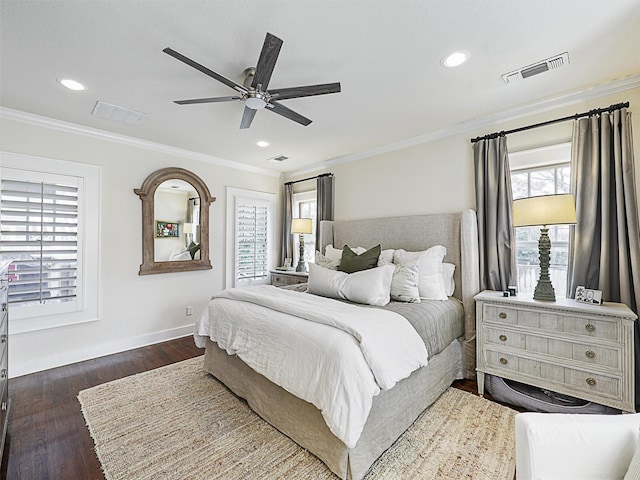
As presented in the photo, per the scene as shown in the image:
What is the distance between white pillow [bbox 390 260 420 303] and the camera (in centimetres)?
257

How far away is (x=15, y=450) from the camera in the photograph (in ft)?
5.95

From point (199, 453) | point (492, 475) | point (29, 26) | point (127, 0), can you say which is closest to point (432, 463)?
point (492, 475)

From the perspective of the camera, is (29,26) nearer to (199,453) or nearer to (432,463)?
(199,453)

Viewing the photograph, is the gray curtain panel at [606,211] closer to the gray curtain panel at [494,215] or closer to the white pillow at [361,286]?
the gray curtain panel at [494,215]

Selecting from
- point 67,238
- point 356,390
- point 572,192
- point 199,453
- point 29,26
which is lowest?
point 199,453

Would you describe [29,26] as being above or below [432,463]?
above

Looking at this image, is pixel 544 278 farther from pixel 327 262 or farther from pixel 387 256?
pixel 327 262

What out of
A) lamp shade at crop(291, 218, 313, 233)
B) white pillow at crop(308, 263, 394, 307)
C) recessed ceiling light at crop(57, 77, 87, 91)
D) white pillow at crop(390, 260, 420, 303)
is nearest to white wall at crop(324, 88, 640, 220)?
lamp shade at crop(291, 218, 313, 233)

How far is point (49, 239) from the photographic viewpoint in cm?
299

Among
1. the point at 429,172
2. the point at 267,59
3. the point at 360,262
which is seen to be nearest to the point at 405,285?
the point at 360,262

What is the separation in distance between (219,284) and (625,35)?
4.81 m

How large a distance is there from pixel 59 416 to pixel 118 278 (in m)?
1.63

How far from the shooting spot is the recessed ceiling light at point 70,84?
225cm

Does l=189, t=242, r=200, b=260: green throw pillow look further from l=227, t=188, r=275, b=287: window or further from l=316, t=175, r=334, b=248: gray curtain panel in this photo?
l=316, t=175, r=334, b=248: gray curtain panel
